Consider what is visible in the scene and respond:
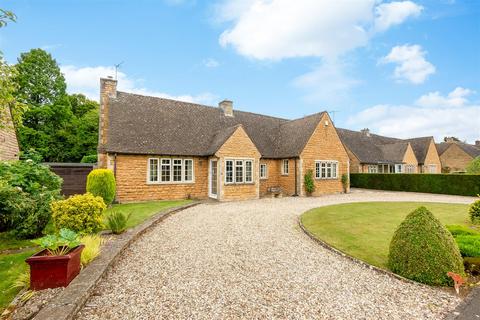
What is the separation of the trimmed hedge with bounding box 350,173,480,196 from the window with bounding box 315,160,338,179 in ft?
27.1

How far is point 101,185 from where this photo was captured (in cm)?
1245

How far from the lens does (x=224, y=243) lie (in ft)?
24.7

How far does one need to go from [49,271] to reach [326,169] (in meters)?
21.3

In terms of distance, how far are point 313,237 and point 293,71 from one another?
15273 mm

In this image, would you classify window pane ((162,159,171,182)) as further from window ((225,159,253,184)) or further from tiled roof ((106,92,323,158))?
window ((225,159,253,184))

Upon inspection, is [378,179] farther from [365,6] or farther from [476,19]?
[365,6]

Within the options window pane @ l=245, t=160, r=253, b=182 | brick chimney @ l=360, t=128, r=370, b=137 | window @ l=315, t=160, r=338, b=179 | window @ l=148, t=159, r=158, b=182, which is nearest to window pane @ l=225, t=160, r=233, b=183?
window pane @ l=245, t=160, r=253, b=182

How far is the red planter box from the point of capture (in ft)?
13.4

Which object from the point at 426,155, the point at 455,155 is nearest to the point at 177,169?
the point at 426,155

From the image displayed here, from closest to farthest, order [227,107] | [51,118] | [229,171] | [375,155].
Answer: [229,171] → [227,107] → [375,155] → [51,118]

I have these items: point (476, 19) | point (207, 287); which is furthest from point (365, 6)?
point (207, 287)

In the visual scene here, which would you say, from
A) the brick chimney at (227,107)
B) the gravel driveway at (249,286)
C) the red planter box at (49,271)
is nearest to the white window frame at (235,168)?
the brick chimney at (227,107)

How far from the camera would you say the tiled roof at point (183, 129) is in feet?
52.9

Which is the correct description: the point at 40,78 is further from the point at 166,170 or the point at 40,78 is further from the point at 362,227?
the point at 362,227
